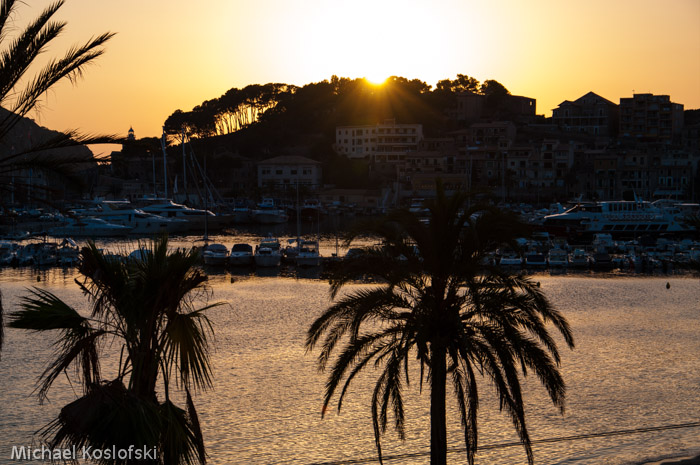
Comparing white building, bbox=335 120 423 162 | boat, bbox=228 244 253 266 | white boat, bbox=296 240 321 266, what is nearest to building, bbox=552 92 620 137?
white building, bbox=335 120 423 162

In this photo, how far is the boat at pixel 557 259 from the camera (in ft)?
198

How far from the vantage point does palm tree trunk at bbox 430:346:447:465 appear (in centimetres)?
1434

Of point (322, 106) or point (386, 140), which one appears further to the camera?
point (322, 106)

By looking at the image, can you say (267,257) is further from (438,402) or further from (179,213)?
(438,402)

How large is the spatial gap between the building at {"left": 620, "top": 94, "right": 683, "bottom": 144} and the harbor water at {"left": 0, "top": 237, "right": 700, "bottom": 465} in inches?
4815

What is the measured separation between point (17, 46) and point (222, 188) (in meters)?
132

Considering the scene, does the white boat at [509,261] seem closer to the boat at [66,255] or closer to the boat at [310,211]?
the boat at [66,255]

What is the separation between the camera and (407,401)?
25.3 meters

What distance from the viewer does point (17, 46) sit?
37.2 feet

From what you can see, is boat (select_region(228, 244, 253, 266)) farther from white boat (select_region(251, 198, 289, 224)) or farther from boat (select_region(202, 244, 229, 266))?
white boat (select_region(251, 198, 289, 224))

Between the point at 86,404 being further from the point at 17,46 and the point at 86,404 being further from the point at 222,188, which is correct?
the point at 222,188

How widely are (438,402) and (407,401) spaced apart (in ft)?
35.9

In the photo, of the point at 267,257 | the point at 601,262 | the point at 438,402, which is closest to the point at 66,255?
the point at 267,257

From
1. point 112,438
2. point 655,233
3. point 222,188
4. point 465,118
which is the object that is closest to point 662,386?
point 112,438
